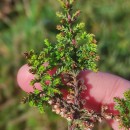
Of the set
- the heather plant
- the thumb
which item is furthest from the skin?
the heather plant

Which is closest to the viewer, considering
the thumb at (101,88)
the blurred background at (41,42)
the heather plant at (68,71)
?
the heather plant at (68,71)

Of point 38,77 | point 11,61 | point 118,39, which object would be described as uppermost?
point 118,39

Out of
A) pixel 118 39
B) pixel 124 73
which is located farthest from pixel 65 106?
pixel 118 39

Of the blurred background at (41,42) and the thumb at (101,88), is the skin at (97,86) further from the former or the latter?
the blurred background at (41,42)

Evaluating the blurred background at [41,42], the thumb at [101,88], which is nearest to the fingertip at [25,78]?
the thumb at [101,88]

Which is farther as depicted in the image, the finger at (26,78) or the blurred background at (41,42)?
the blurred background at (41,42)

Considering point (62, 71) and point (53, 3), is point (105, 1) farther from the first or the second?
point (62, 71)

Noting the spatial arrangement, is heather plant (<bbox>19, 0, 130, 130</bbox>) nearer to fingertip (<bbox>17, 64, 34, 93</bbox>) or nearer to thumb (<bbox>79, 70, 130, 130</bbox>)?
thumb (<bbox>79, 70, 130, 130</bbox>)
